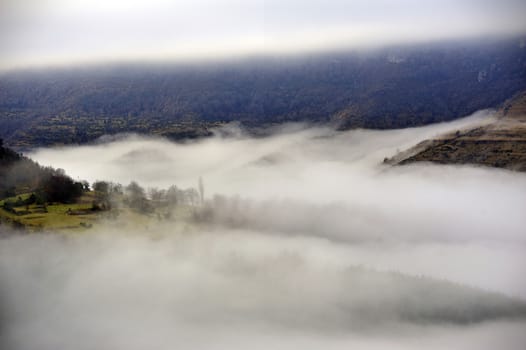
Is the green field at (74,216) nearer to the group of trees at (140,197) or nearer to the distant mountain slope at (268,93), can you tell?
the group of trees at (140,197)

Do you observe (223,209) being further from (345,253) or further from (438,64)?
(438,64)

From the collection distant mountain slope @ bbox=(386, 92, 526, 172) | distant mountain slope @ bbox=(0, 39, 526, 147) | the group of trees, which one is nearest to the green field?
the group of trees

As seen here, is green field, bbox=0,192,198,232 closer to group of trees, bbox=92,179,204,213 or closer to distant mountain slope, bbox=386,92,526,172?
group of trees, bbox=92,179,204,213

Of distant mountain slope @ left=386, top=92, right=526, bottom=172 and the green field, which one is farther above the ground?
distant mountain slope @ left=386, top=92, right=526, bottom=172

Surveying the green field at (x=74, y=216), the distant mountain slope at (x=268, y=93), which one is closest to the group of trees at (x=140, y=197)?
the green field at (x=74, y=216)

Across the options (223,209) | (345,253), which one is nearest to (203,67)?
(223,209)

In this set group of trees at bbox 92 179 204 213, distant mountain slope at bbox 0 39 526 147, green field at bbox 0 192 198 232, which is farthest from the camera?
distant mountain slope at bbox 0 39 526 147

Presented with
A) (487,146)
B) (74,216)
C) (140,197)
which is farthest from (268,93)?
(74,216)
